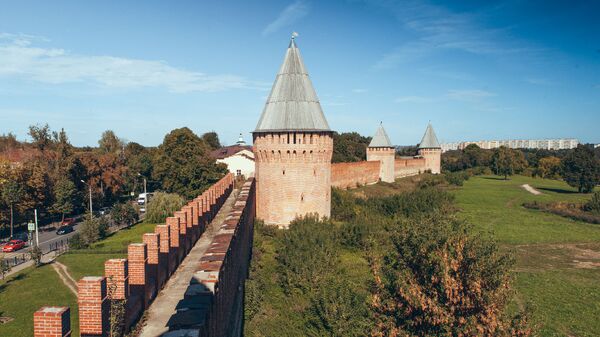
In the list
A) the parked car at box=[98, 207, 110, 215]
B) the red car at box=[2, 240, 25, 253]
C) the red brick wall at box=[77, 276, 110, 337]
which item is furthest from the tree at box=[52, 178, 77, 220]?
the red brick wall at box=[77, 276, 110, 337]

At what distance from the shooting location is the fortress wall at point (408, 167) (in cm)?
6838

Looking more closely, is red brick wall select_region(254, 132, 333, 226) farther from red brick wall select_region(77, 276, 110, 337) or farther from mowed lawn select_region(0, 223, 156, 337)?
red brick wall select_region(77, 276, 110, 337)

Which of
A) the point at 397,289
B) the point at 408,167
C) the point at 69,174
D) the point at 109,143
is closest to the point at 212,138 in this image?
the point at 109,143

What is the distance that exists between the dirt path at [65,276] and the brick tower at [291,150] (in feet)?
32.3

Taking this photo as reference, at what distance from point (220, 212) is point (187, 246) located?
7.21m

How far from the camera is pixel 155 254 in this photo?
30.2ft

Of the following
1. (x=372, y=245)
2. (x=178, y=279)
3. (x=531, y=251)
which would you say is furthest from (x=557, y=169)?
(x=178, y=279)

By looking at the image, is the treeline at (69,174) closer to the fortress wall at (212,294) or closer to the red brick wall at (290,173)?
the red brick wall at (290,173)

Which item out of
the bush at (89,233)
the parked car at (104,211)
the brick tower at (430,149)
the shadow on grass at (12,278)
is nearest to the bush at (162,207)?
the bush at (89,233)

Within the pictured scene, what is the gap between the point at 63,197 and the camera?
Answer: 3866 cm

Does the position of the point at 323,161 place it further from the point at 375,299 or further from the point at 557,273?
the point at 557,273

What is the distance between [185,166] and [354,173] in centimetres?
2037

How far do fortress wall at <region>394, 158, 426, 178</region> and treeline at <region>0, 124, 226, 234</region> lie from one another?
3184 cm

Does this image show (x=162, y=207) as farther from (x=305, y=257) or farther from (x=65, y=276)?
(x=305, y=257)
